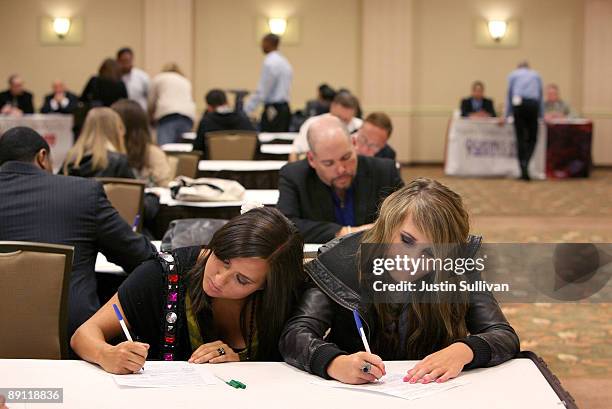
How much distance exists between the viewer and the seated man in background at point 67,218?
163 inches

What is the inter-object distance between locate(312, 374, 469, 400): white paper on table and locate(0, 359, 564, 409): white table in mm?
20

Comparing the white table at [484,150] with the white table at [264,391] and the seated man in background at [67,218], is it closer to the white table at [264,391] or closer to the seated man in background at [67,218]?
the seated man in background at [67,218]

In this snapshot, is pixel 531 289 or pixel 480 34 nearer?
pixel 531 289

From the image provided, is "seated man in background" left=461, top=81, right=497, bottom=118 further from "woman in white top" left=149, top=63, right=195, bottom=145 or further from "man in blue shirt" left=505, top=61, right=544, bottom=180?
"woman in white top" left=149, top=63, right=195, bottom=145

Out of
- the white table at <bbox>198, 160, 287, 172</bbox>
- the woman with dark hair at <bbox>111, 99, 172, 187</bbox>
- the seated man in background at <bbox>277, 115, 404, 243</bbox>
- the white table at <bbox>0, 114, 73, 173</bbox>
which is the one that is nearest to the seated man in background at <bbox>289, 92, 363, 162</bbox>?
the white table at <bbox>198, 160, 287, 172</bbox>

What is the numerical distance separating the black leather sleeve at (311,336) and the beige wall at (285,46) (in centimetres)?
1502

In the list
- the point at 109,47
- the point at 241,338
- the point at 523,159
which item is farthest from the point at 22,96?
the point at 241,338

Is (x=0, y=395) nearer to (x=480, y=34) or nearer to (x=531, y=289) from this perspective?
(x=531, y=289)

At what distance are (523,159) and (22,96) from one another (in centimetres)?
730

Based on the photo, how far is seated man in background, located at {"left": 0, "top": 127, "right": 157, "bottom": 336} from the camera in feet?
13.5

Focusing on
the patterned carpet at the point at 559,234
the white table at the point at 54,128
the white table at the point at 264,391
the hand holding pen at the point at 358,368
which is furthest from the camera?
the white table at the point at 54,128

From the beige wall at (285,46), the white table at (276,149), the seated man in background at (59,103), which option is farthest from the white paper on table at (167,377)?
the beige wall at (285,46)

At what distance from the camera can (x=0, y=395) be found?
244 cm

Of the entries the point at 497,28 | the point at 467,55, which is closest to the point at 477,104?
the point at 467,55
